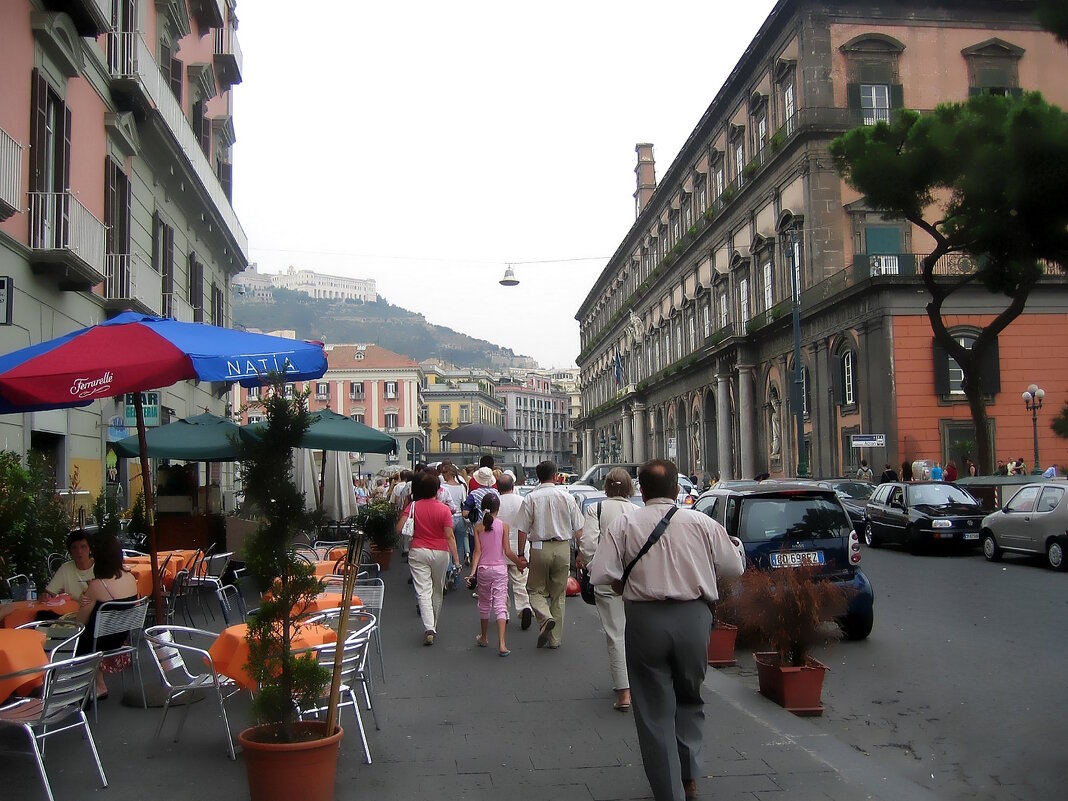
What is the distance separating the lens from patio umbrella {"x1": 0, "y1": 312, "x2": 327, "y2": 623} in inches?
289

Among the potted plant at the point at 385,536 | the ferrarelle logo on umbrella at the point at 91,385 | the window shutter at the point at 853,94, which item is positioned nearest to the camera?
the ferrarelle logo on umbrella at the point at 91,385

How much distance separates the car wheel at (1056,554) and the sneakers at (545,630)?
10861mm

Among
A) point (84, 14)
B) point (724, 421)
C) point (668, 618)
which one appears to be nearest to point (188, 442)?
point (84, 14)

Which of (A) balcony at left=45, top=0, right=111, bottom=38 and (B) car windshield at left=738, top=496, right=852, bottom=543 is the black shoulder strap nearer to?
(B) car windshield at left=738, top=496, right=852, bottom=543

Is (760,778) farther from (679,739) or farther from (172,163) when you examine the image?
(172,163)

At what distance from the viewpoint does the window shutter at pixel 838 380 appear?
35.5 metres

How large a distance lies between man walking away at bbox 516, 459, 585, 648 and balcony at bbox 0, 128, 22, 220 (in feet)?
23.4

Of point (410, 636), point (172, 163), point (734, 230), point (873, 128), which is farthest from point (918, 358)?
point (410, 636)

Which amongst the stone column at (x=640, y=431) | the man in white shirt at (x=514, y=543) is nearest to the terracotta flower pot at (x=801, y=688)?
the man in white shirt at (x=514, y=543)

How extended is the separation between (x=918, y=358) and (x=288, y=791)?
30.9m

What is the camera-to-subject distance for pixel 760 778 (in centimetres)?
568

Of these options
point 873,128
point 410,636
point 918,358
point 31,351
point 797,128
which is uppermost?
point 797,128

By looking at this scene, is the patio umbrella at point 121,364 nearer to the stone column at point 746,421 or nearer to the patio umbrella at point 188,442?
the patio umbrella at point 188,442

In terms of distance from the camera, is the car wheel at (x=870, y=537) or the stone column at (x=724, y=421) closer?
the car wheel at (x=870, y=537)
